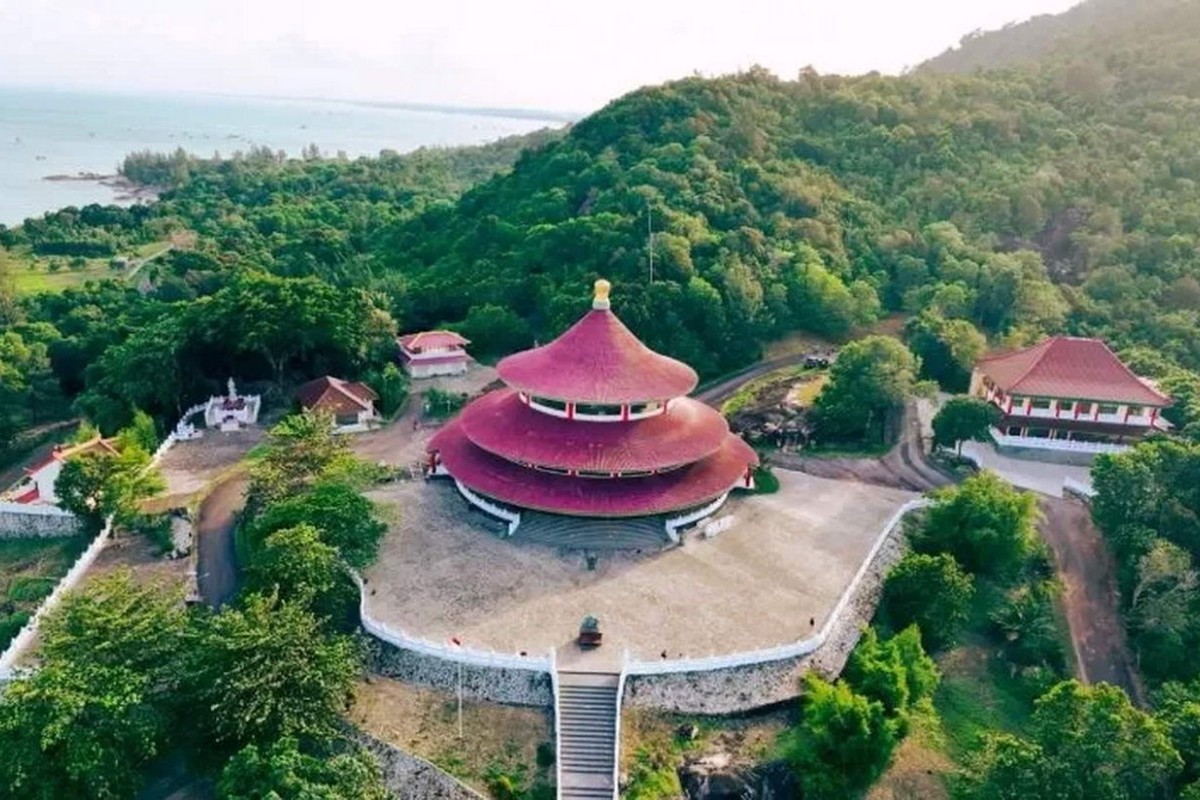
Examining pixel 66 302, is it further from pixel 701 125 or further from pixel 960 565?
pixel 960 565

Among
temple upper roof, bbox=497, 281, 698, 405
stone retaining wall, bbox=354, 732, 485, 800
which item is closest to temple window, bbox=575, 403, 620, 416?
temple upper roof, bbox=497, 281, 698, 405

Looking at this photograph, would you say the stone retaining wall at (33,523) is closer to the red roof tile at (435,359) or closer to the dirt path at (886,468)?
the red roof tile at (435,359)

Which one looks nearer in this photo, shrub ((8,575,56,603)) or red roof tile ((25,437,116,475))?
shrub ((8,575,56,603))

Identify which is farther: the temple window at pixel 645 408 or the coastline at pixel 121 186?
the coastline at pixel 121 186

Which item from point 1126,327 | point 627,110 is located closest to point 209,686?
point 1126,327

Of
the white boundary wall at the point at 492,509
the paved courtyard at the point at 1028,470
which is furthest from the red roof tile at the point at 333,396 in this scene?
the paved courtyard at the point at 1028,470

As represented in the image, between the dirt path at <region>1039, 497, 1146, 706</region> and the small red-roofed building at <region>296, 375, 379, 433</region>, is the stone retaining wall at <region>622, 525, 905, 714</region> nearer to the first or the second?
the dirt path at <region>1039, 497, 1146, 706</region>
